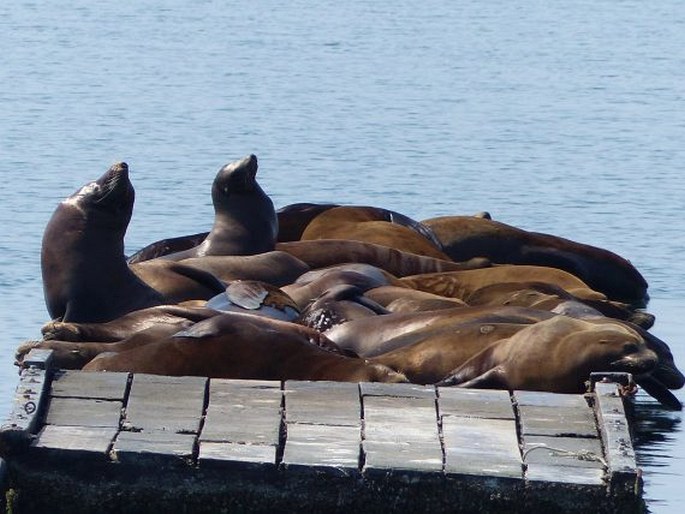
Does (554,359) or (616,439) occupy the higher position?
(616,439)

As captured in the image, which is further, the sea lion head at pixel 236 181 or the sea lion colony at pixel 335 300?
the sea lion head at pixel 236 181

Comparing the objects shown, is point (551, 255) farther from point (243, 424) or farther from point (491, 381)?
point (243, 424)

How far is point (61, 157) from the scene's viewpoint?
2153 cm

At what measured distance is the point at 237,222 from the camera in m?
12.0

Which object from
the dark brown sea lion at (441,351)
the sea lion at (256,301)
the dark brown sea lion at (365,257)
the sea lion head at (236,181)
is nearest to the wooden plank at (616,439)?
the dark brown sea lion at (441,351)

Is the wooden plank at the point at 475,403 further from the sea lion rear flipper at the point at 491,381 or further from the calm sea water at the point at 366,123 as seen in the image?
the calm sea water at the point at 366,123

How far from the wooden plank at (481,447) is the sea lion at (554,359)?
853 mm

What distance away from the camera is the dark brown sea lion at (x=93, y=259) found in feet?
32.7

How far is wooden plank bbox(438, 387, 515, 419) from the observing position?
23.5ft

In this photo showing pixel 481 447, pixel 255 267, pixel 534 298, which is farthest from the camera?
pixel 255 267

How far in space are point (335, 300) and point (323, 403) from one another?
2.43 m

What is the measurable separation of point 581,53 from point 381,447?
101 feet

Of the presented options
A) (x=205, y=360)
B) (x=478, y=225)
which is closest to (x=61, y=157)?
(x=478, y=225)

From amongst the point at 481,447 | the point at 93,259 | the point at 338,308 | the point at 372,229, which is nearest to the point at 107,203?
the point at 93,259
